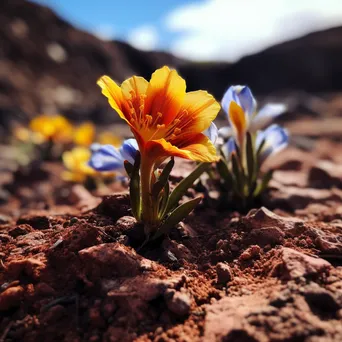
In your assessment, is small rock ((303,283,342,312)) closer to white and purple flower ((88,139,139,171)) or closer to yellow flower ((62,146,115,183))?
white and purple flower ((88,139,139,171))

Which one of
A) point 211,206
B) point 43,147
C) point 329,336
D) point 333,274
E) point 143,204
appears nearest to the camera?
point 329,336

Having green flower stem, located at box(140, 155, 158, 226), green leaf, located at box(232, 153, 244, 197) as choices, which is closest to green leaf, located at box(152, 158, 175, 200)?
green flower stem, located at box(140, 155, 158, 226)

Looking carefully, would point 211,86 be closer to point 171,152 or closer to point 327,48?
point 327,48

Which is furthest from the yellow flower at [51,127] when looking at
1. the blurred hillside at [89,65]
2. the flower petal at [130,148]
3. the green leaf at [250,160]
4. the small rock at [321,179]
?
the blurred hillside at [89,65]

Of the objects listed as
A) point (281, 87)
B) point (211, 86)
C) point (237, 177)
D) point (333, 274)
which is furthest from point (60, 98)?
point (333, 274)

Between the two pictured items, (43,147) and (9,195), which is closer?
(9,195)

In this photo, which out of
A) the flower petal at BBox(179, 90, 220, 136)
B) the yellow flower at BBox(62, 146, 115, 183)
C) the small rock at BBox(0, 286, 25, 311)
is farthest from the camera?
the yellow flower at BBox(62, 146, 115, 183)

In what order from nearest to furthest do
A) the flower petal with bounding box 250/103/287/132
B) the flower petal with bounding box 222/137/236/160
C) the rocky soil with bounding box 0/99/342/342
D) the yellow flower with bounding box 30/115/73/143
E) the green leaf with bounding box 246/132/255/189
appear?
the rocky soil with bounding box 0/99/342/342 < the green leaf with bounding box 246/132/255/189 < the flower petal with bounding box 250/103/287/132 < the flower petal with bounding box 222/137/236/160 < the yellow flower with bounding box 30/115/73/143
